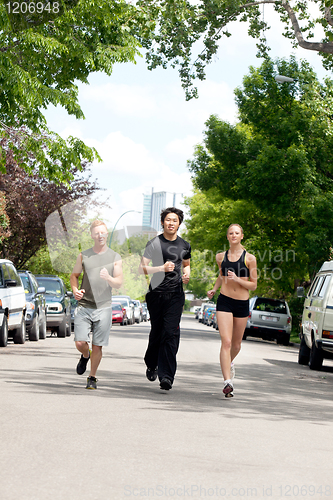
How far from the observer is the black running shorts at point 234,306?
9203 mm

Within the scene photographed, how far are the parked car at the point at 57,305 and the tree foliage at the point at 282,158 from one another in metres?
8.88

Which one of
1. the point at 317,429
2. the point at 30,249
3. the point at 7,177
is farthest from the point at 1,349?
the point at 30,249

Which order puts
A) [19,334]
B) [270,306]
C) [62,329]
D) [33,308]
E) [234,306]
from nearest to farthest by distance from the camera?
[234,306] → [19,334] → [33,308] → [62,329] → [270,306]

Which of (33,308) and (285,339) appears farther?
(285,339)

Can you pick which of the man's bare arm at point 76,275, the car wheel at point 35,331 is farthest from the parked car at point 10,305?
the man's bare arm at point 76,275

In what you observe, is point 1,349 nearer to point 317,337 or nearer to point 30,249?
point 317,337

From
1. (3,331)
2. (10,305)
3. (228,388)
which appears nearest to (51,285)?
(10,305)

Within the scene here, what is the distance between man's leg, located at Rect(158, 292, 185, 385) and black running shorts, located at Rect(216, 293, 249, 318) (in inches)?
20.9

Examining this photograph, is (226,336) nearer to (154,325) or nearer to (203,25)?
(154,325)

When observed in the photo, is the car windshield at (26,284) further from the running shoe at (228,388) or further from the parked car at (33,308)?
the running shoe at (228,388)

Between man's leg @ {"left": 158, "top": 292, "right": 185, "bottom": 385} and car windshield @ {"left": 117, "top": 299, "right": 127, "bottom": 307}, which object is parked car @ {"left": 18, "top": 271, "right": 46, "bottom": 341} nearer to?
man's leg @ {"left": 158, "top": 292, "right": 185, "bottom": 385}

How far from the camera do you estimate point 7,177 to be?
28500mm

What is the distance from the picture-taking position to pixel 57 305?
2239cm

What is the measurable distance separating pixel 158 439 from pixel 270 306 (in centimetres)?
2248
